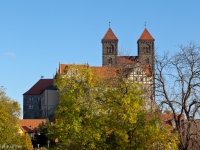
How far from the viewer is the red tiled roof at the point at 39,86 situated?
11056 cm

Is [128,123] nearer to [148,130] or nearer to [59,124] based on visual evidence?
[148,130]

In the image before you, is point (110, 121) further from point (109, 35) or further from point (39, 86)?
point (109, 35)

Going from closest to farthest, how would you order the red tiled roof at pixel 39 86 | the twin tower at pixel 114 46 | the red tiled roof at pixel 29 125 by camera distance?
1. the red tiled roof at pixel 29 125
2. the twin tower at pixel 114 46
3. the red tiled roof at pixel 39 86

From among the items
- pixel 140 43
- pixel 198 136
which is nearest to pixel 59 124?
pixel 198 136

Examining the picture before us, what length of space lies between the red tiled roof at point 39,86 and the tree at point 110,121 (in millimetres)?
79385

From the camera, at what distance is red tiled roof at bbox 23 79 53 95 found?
111 m

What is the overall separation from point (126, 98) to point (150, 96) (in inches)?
117

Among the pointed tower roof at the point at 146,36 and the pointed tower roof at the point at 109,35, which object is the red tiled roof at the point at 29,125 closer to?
the pointed tower roof at the point at 109,35

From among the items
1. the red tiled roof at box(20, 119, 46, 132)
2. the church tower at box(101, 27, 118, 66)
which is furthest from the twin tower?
the red tiled roof at box(20, 119, 46, 132)

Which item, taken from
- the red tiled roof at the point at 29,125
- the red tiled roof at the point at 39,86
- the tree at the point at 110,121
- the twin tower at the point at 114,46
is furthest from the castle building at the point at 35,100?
the tree at the point at 110,121

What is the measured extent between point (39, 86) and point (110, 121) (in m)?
88.0

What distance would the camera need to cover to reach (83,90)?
33.3 meters

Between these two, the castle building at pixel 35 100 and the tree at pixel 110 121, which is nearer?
the tree at pixel 110 121

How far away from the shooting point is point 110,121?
25328 millimetres
